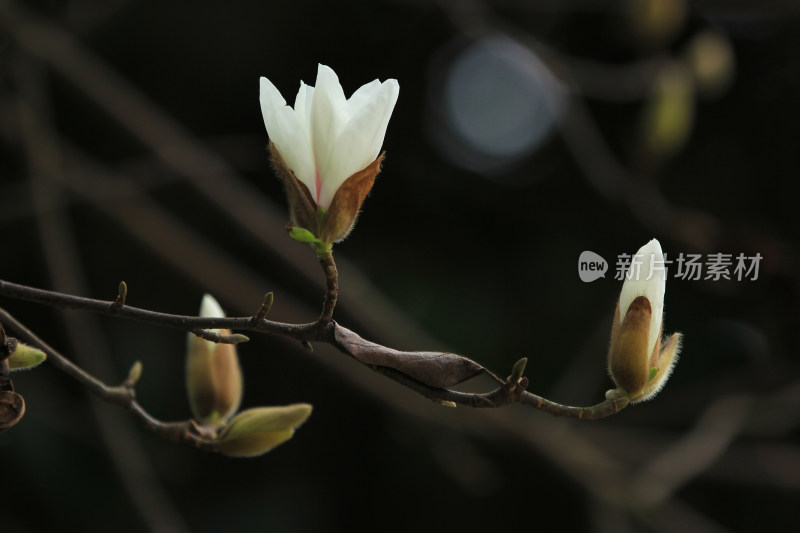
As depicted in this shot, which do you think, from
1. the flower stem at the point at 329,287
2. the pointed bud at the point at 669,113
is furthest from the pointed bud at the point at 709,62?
the flower stem at the point at 329,287

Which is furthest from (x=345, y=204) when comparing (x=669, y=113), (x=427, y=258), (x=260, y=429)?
(x=427, y=258)

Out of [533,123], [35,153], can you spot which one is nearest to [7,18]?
[35,153]

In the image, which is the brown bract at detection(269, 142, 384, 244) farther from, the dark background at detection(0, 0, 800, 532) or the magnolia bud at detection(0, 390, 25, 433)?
the dark background at detection(0, 0, 800, 532)

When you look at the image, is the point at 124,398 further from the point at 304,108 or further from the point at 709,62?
the point at 709,62

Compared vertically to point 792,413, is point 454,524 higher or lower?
lower

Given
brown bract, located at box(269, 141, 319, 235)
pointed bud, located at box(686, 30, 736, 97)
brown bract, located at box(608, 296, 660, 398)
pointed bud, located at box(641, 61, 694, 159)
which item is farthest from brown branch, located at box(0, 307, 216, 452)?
pointed bud, located at box(686, 30, 736, 97)

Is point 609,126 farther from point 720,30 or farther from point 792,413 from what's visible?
point 792,413
